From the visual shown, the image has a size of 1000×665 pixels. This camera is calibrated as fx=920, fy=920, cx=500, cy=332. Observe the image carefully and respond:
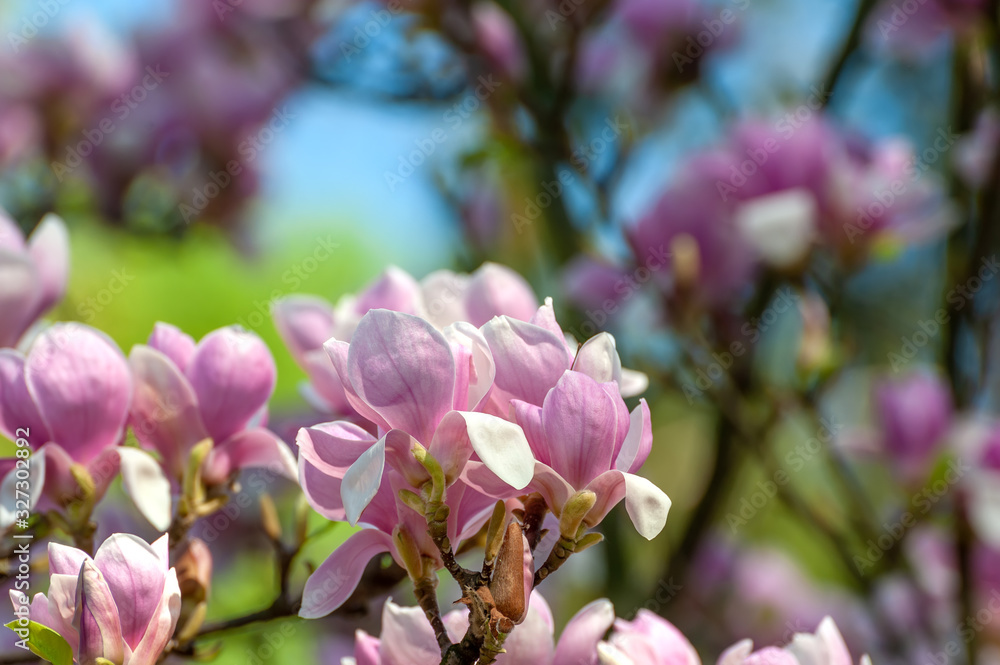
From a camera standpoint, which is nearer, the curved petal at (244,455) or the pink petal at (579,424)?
the pink petal at (579,424)

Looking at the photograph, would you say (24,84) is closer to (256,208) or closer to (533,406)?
(256,208)

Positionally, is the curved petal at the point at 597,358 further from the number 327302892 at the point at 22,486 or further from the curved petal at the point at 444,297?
the number 327302892 at the point at 22,486

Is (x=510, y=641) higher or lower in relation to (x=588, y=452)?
lower

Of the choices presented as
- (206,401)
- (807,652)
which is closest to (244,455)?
(206,401)

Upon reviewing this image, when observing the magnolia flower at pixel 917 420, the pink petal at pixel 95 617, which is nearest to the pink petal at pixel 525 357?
the pink petal at pixel 95 617

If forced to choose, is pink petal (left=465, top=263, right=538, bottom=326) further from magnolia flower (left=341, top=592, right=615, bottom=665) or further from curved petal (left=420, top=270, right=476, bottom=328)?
magnolia flower (left=341, top=592, right=615, bottom=665)

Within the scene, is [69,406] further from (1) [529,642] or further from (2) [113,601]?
(1) [529,642]

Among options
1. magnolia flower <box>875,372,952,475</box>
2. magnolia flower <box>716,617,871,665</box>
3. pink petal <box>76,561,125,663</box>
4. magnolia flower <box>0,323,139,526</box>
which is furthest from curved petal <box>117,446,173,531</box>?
magnolia flower <box>875,372,952,475</box>
